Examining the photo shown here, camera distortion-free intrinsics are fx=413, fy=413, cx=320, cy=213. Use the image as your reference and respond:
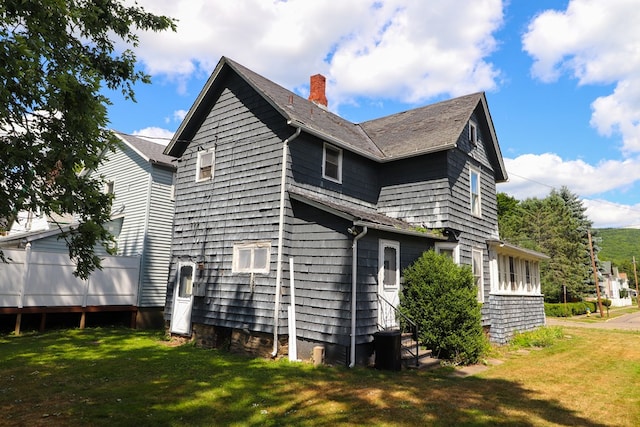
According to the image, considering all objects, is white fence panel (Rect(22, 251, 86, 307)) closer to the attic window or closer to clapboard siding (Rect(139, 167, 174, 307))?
clapboard siding (Rect(139, 167, 174, 307))

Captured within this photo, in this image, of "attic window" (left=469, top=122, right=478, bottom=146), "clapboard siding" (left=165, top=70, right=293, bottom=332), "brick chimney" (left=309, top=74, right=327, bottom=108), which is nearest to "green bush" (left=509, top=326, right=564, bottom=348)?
"attic window" (left=469, top=122, right=478, bottom=146)

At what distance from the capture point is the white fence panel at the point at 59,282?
14.3 m

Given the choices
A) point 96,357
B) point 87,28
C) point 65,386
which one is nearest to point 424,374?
point 65,386

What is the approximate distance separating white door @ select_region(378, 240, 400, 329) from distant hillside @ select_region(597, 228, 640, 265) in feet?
467

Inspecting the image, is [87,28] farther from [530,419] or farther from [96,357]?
[530,419]

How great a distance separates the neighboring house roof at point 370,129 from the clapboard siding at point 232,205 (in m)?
0.43

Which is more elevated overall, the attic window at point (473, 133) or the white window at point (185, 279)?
the attic window at point (473, 133)

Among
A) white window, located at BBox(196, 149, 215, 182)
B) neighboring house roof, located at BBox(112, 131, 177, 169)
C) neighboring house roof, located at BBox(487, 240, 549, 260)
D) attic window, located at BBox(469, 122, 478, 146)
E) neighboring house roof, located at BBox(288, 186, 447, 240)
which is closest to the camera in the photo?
neighboring house roof, located at BBox(288, 186, 447, 240)

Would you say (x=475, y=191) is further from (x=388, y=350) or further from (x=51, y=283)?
(x=51, y=283)

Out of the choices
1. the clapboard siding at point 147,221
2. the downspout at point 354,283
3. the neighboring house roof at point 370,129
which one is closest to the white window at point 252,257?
the downspout at point 354,283

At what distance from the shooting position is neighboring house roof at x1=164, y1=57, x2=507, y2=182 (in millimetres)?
12859

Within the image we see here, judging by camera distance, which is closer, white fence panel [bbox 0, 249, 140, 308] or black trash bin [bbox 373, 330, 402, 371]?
black trash bin [bbox 373, 330, 402, 371]

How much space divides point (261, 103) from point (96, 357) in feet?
27.9

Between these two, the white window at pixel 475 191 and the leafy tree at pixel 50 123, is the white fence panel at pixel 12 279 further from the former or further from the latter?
the white window at pixel 475 191
